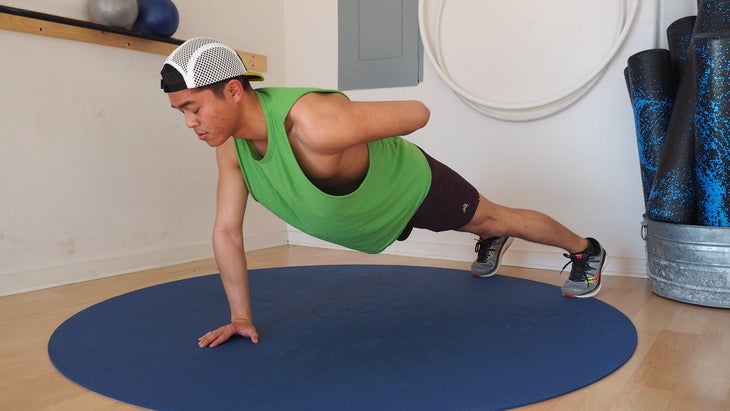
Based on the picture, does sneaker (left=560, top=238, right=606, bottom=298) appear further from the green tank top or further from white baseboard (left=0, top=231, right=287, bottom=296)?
white baseboard (left=0, top=231, right=287, bottom=296)

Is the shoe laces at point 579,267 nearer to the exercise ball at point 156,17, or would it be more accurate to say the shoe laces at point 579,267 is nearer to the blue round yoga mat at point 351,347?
the blue round yoga mat at point 351,347

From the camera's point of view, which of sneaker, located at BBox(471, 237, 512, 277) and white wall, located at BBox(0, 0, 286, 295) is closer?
white wall, located at BBox(0, 0, 286, 295)

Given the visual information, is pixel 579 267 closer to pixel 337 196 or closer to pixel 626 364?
pixel 626 364

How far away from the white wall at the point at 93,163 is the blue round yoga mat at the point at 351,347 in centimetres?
58

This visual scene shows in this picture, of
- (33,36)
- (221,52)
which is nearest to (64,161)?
(33,36)

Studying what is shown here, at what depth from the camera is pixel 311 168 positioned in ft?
6.02

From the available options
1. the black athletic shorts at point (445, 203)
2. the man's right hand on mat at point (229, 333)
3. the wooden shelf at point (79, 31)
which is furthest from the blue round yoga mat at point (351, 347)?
the wooden shelf at point (79, 31)

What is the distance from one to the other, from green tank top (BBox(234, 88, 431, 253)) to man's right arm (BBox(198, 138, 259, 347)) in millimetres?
75

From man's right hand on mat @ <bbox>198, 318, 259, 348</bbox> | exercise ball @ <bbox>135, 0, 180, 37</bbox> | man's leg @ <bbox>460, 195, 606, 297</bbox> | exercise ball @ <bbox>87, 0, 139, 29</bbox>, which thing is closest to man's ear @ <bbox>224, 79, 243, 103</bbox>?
man's right hand on mat @ <bbox>198, 318, 259, 348</bbox>

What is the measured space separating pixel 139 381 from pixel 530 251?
228cm

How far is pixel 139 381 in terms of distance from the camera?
157 centimetres

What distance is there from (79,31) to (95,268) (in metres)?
1.17

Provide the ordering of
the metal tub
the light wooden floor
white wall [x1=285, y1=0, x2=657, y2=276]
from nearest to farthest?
the light wooden floor < the metal tub < white wall [x1=285, y1=0, x2=657, y2=276]

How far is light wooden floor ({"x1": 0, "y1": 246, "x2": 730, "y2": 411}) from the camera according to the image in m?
1.46
